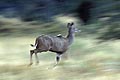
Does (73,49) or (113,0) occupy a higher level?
(113,0)

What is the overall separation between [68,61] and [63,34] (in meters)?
6.80

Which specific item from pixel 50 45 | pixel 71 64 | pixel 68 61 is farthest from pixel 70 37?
pixel 68 61

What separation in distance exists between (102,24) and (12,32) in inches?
162

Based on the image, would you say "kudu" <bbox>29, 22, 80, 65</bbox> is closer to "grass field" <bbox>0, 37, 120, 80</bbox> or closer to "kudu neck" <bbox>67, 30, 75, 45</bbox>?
"kudu neck" <bbox>67, 30, 75, 45</bbox>

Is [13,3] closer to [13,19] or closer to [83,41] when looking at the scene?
[13,19]

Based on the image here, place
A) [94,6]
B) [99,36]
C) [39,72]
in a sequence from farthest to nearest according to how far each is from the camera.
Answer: [94,6], [99,36], [39,72]

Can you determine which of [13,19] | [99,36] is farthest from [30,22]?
[99,36]

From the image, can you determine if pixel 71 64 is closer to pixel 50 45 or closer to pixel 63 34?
pixel 50 45

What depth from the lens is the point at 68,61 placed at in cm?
1527

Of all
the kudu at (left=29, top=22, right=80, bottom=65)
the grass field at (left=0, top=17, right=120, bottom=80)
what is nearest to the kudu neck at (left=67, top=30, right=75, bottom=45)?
the kudu at (left=29, top=22, right=80, bottom=65)

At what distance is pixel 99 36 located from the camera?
2078 cm

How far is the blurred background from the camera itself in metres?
14.1

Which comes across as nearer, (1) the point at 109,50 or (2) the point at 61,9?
(1) the point at 109,50

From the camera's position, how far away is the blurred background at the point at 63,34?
46.2 ft
